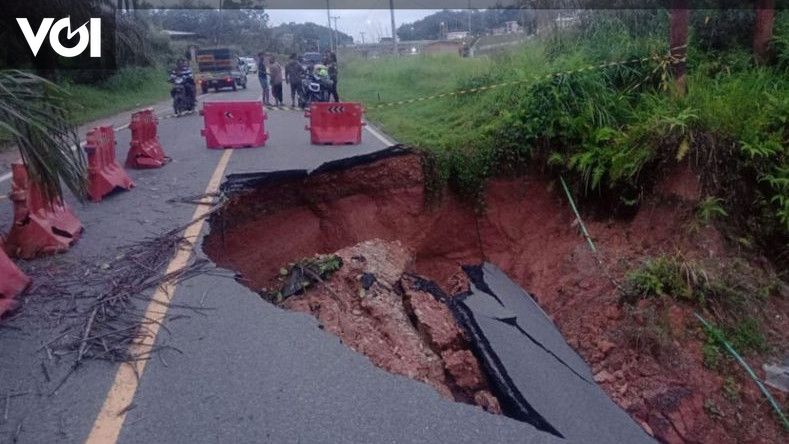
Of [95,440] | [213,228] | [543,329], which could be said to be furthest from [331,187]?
[95,440]

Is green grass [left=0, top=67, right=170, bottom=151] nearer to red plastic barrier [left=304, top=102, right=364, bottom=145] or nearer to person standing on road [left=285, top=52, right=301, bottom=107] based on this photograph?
person standing on road [left=285, top=52, right=301, bottom=107]

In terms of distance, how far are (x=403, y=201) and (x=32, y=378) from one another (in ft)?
18.5

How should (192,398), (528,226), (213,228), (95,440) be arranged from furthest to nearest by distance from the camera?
(528,226) → (213,228) → (192,398) → (95,440)

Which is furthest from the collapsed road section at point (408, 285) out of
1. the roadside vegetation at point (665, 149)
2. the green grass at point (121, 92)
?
the green grass at point (121, 92)

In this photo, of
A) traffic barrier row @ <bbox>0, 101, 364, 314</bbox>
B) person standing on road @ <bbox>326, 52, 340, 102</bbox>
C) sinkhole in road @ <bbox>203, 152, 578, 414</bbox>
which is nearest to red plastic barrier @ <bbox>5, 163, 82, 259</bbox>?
traffic barrier row @ <bbox>0, 101, 364, 314</bbox>

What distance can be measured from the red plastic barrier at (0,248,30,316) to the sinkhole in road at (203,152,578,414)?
5.53 feet

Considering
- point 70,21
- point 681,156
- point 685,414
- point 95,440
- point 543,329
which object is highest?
point 70,21

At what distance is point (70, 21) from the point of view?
1883cm

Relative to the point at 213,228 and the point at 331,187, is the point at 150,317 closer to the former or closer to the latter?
the point at 213,228

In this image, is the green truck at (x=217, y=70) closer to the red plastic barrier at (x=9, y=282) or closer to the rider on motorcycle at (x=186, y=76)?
the rider on motorcycle at (x=186, y=76)

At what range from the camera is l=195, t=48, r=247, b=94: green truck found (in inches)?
1539

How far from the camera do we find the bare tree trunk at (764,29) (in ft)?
27.8

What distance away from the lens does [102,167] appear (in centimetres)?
879

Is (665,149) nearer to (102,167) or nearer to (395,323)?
(395,323)
